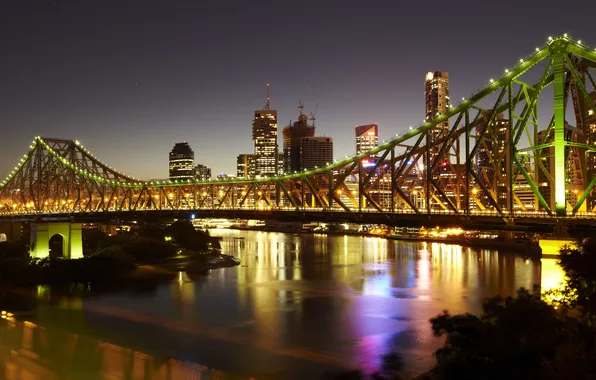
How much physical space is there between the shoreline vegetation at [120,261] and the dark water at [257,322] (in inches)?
136

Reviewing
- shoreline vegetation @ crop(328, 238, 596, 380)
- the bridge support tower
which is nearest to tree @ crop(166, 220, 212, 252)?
the bridge support tower

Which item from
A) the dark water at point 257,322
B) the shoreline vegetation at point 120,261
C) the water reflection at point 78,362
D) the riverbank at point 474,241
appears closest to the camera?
the water reflection at point 78,362

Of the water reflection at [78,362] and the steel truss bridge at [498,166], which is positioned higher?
the steel truss bridge at [498,166]

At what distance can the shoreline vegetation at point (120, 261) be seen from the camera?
1784 inches

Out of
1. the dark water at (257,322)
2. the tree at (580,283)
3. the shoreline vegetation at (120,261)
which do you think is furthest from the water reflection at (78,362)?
the shoreline vegetation at (120,261)

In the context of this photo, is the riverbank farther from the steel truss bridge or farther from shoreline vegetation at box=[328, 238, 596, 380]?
shoreline vegetation at box=[328, 238, 596, 380]

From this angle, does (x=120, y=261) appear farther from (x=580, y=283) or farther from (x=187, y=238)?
(x=580, y=283)

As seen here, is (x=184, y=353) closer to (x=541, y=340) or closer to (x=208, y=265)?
(x=541, y=340)

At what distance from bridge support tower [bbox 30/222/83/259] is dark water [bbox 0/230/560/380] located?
10.8 meters

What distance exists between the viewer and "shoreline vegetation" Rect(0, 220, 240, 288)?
149 ft

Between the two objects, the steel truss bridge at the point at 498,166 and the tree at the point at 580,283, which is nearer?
the tree at the point at 580,283

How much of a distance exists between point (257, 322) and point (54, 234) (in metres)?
31.4

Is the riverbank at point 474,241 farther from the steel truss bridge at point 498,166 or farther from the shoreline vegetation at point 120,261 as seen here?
the shoreline vegetation at point 120,261

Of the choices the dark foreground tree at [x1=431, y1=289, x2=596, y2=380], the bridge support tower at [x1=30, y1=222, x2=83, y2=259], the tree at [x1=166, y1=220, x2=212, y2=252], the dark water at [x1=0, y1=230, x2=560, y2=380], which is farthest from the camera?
the tree at [x1=166, y1=220, x2=212, y2=252]
